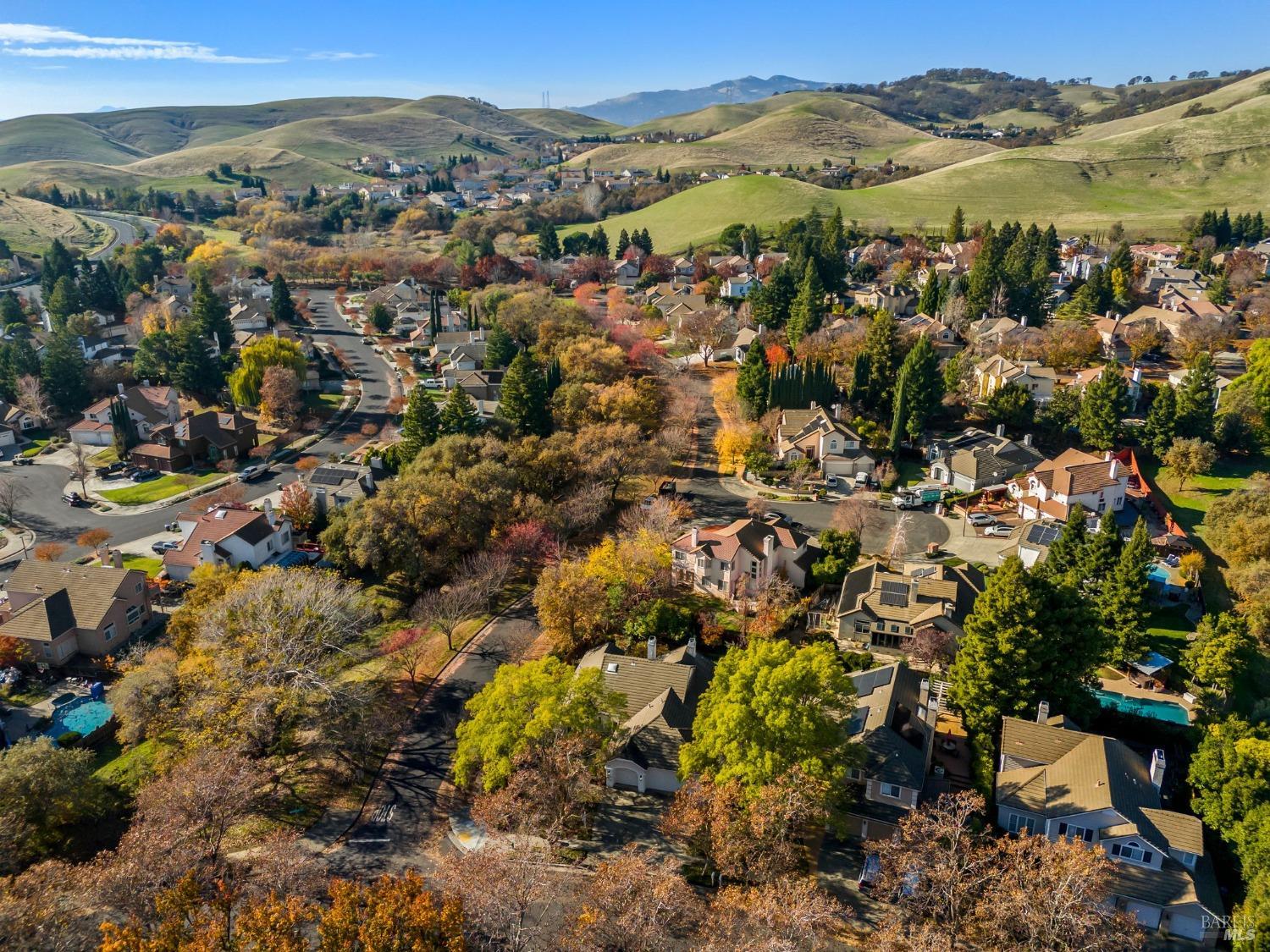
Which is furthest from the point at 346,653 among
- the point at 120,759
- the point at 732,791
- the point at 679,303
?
the point at 679,303

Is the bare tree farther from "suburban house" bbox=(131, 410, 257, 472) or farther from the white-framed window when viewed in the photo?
the white-framed window

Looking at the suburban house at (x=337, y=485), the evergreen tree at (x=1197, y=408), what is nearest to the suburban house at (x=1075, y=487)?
the evergreen tree at (x=1197, y=408)

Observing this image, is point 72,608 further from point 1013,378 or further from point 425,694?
point 1013,378

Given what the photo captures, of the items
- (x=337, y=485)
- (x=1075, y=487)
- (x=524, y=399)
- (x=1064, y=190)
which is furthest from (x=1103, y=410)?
(x=1064, y=190)

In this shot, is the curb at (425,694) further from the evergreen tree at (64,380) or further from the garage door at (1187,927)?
the evergreen tree at (64,380)

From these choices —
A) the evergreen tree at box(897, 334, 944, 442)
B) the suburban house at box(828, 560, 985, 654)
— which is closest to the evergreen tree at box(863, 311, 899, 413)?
the evergreen tree at box(897, 334, 944, 442)

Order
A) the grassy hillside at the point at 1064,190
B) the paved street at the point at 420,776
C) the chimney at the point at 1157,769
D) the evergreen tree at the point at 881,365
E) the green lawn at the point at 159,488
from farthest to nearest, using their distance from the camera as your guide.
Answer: the grassy hillside at the point at 1064,190 < the evergreen tree at the point at 881,365 < the green lawn at the point at 159,488 < the chimney at the point at 1157,769 < the paved street at the point at 420,776
